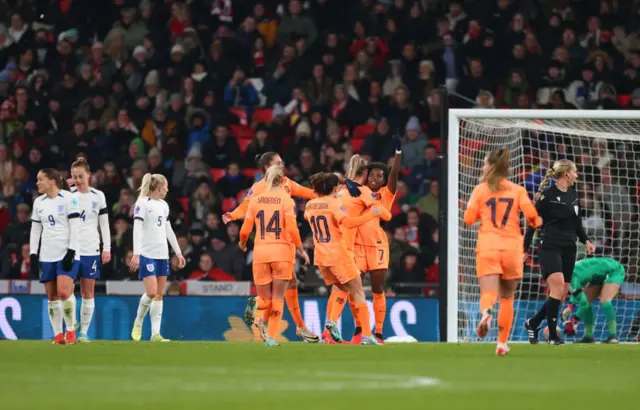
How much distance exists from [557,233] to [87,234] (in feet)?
17.7

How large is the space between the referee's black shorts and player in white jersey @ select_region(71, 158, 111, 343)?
497 cm

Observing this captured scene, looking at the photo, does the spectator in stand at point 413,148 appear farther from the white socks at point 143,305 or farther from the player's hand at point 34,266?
the white socks at point 143,305

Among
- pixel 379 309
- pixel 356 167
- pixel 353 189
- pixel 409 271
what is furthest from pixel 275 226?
pixel 409 271

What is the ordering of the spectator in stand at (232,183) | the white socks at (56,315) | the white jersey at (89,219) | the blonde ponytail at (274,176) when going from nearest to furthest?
1. the blonde ponytail at (274,176)
2. the white socks at (56,315)
3. the white jersey at (89,219)
4. the spectator in stand at (232,183)

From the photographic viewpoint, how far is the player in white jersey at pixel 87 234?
1446cm

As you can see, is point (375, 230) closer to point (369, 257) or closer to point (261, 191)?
point (369, 257)

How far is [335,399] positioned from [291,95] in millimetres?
15475

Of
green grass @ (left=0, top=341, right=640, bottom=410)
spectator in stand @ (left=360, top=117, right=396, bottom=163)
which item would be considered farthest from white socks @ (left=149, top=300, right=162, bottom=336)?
spectator in stand @ (left=360, top=117, right=396, bottom=163)

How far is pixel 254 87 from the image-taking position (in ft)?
75.8

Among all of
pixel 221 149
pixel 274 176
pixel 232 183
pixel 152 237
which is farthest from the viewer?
pixel 221 149

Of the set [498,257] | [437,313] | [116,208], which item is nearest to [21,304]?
[116,208]

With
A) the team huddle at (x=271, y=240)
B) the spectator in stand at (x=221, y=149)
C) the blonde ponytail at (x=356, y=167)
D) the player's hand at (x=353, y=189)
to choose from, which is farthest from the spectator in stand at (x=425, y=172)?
the player's hand at (x=353, y=189)

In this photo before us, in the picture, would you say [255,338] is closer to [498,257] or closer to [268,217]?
[268,217]

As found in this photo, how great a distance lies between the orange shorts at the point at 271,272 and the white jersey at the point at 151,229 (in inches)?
81.3
